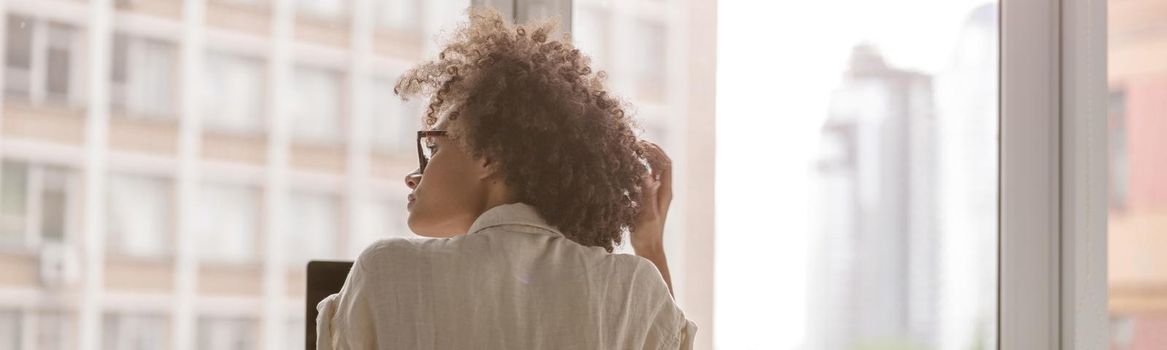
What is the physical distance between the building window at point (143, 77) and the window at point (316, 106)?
18cm

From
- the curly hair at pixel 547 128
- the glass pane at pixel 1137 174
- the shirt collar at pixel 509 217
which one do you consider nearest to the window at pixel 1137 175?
the glass pane at pixel 1137 174

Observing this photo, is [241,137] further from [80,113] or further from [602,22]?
[602,22]

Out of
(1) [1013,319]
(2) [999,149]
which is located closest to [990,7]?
(2) [999,149]

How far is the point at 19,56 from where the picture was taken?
1.59 m

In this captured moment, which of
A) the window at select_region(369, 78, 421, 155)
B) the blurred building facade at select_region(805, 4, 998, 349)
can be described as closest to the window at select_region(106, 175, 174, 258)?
the window at select_region(369, 78, 421, 155)

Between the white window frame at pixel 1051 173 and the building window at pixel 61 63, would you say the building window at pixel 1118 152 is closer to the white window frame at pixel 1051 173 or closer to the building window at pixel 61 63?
the white window frame at pixel 1051 173

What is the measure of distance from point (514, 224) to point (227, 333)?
0.74m

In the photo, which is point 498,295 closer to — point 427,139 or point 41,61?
point 427,139

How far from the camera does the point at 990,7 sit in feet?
7.79

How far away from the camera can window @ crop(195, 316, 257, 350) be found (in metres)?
1.71

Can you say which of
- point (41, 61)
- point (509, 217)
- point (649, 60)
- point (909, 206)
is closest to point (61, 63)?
point (41, 61)

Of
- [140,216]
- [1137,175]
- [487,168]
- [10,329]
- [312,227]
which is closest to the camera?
[487,168]

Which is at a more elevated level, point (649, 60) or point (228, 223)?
point (649, 60)

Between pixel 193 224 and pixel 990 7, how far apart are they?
1.55 meters
